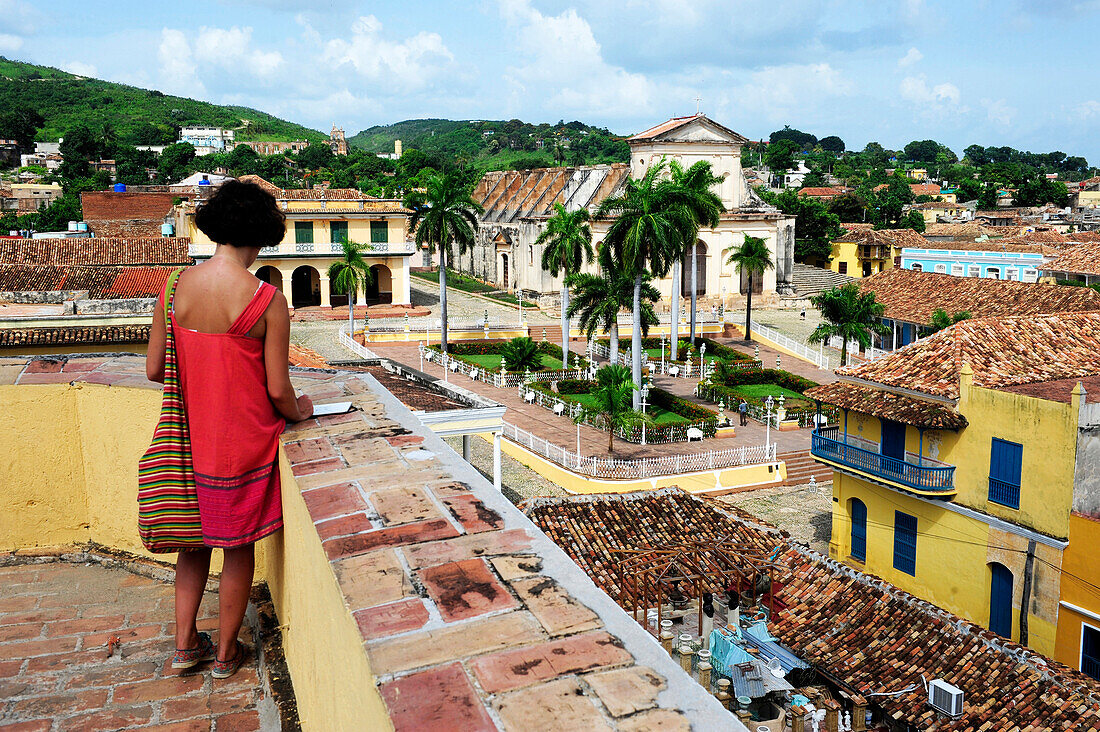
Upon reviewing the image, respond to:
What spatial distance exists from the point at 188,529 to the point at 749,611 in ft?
36.7

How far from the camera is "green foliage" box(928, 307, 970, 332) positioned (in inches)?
1213

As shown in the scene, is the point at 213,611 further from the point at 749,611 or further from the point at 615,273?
the point at 615,273

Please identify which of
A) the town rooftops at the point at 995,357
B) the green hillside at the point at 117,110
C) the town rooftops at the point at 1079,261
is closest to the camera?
the town rooftops at the point at 995,357

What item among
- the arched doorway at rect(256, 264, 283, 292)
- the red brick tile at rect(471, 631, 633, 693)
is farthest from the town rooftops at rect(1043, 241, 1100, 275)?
the red brick tile at rect(471, 631, 633, 693)

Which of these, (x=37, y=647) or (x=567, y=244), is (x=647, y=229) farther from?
(x=37, y=647)

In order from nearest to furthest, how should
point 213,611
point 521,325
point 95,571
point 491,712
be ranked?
point 491,712 → point 213,611 → point 95,571 → point 521,325

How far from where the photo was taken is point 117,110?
13425 cm

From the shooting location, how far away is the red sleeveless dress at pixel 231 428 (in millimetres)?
3020

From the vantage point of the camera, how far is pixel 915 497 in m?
16.4

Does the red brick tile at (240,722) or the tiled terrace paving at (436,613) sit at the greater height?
the tiled terrace paving at (436,613)

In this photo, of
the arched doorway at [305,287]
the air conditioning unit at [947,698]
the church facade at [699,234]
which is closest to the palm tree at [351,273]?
the arched doorway at [305,287]

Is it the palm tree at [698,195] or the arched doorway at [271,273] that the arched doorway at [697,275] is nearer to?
the palm tree at [698,195]

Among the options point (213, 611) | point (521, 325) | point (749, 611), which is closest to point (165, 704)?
point (213, 611)

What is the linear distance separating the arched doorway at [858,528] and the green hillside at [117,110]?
11095 cm
